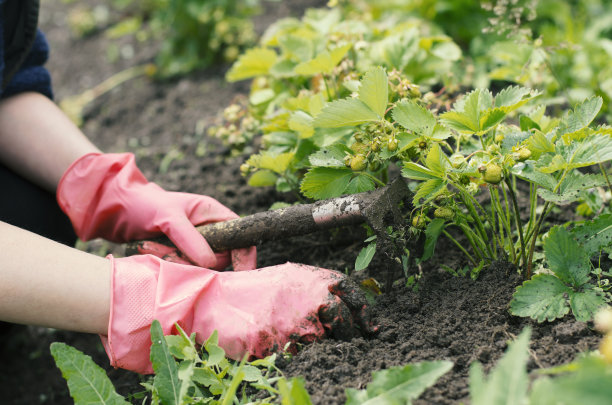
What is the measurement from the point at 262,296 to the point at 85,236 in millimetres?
776

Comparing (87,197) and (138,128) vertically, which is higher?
(87,197)

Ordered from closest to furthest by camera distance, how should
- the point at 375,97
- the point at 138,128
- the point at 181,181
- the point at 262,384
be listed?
the point at 262,384, the point at 375,97, the point at 181,181, the point at 138,128

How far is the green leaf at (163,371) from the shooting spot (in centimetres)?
112

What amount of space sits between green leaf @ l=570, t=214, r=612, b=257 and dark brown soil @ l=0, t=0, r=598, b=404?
6.9 inches

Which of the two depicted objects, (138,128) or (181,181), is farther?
(138,128)

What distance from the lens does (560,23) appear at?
9.14 ft

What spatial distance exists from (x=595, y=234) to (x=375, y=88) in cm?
62

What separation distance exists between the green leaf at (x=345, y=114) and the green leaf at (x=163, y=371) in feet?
1.99

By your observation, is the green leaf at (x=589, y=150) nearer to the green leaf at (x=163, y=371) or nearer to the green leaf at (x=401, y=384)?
the green leaf at (x=401, y=384)

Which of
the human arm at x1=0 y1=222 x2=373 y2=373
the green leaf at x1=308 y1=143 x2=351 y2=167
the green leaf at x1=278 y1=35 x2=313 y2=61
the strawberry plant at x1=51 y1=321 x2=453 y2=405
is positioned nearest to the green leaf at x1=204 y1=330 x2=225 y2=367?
the strawberry plant at x1=51 y1=321 x2=453 y2=405

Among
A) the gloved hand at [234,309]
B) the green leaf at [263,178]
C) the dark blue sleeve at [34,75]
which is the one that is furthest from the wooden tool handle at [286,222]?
the dark blue sleeve at [34,75]

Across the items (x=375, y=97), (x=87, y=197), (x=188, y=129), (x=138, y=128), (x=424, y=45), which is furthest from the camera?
(x=138, y=128)

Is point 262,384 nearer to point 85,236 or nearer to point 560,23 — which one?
point 85,236

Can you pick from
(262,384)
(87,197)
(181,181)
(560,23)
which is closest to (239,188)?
(181,181)
